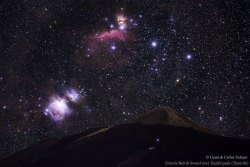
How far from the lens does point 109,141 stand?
29.4 m

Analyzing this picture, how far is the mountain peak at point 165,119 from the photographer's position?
106 feet

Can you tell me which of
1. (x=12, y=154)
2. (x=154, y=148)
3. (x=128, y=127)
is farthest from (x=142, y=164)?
(x=12, y=154)

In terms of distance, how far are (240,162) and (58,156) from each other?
20.4 metres

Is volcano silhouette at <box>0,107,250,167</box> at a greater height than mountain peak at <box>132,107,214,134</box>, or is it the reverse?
mountain peak at <box>132,107,214,134</box>

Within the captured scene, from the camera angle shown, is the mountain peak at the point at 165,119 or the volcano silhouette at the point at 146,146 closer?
the volcano silhouette at the point at 146,146

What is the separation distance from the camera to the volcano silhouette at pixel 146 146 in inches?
802

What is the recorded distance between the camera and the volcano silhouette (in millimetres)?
20375

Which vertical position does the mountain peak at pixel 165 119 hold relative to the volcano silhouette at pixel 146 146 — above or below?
above

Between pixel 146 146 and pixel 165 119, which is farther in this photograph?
pixel 165 119

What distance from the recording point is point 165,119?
34.0 m

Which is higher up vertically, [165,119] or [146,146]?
[165,119]

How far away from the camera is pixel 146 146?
992 inches

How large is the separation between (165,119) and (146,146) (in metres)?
9.79

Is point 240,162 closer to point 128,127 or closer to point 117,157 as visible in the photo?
point 117,157
